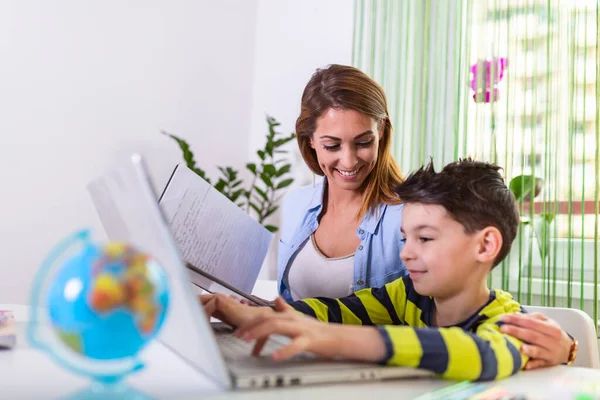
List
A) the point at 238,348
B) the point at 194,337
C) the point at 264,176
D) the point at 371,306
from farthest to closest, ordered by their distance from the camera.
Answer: the point at 264,176 < the point at 371,306 < the point at 238,348 < the point at 194,337

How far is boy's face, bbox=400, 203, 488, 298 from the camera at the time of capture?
947mm

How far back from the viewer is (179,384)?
0.59m

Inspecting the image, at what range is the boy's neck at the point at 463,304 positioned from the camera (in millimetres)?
952

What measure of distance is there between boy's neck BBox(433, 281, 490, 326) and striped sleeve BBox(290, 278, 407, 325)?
120 millimetres

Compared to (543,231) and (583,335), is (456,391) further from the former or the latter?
(543,231)

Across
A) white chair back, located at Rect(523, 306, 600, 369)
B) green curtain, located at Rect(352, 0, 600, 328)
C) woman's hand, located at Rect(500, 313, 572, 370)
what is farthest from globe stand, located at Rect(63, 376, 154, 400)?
green curtain, located at Rect(352, 0, 600, 328)

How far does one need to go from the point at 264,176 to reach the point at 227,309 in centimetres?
215

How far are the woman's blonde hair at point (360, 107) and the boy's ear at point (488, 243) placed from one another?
1.59ft

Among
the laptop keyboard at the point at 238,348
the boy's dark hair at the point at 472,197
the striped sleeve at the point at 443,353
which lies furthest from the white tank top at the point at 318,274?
the striped sleeve at the point at 443,353

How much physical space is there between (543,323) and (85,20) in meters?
2.59

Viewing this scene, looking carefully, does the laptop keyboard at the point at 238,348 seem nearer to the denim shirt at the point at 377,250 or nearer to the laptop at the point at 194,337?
the laptop at the point at 194,337

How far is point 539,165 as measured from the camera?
2148mm

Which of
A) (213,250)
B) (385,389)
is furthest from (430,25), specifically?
(385,389)

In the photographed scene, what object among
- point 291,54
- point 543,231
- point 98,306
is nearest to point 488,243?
point 98,306
